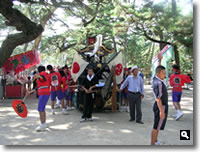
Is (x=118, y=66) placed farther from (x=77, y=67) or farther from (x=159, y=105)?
(x=159, y=105)

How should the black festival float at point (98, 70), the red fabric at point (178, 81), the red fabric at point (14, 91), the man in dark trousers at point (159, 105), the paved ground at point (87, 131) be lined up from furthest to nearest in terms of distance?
the red fabric at point (14, 91) → the black festival float at point (98, 70) → the red fabric at point (178, 81) → the paved ground at point (87, 131) → the man in dark trousers at point (159, 105)

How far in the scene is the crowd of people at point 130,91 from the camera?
4.29 metres

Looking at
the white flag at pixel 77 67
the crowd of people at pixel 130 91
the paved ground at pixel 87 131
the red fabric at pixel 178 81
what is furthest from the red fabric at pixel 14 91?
the red fabric at pixel 178 81

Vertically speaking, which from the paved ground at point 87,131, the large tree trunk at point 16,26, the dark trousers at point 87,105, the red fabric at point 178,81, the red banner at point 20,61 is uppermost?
the large tree trunk at point 16,26

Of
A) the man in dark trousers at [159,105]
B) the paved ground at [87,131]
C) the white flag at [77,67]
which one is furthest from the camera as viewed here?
the white flag at [77,67]

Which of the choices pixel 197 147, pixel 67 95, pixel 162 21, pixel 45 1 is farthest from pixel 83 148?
pixel 45 1

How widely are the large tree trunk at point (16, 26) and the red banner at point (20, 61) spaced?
4.70ft

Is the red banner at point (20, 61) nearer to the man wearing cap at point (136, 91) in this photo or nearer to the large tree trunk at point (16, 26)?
the large tree trunk at point (16, 26)

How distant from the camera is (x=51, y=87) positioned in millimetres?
7711

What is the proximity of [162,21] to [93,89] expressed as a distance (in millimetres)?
4822

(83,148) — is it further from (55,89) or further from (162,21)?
(162,21)

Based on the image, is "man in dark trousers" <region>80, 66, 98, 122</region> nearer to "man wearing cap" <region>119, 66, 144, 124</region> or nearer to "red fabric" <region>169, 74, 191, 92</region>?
"man wearing cap" <region>119, 66, 144, 124</region>

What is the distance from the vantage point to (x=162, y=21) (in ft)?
30.8

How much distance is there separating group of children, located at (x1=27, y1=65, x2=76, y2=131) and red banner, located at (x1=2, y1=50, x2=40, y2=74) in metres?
4.39
